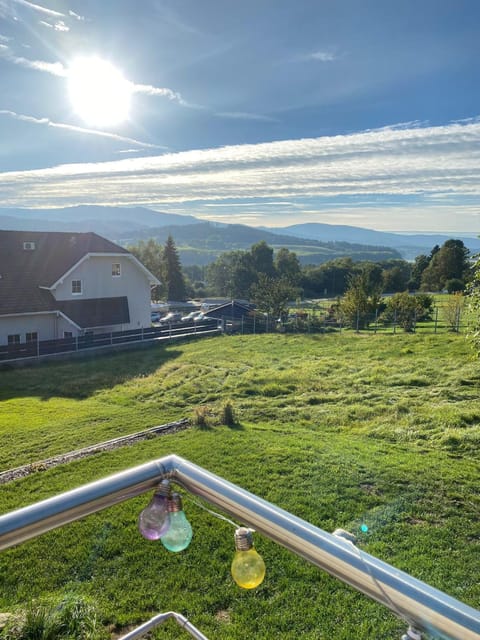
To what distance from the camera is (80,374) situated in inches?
655

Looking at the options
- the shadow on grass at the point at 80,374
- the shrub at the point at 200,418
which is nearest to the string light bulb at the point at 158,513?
the shrub at the point at 200,418

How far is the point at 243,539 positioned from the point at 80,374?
53.4 ft

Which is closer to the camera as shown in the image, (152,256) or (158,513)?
(158,513)

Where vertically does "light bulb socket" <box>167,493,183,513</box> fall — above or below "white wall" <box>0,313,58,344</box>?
above

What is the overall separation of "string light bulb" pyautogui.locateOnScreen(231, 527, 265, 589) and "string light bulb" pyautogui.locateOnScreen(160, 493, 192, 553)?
9.0 inches

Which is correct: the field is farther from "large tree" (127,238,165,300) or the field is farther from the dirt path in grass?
"large tree" (127,238,165,300)

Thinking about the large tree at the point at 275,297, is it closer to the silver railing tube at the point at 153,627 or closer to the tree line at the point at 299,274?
the tree line at the point at 299,274

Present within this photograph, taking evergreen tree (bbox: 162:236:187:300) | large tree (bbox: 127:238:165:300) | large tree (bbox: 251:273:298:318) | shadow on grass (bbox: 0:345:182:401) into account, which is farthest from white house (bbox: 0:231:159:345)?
evergreen tree (bbox: 162:236:187:300)

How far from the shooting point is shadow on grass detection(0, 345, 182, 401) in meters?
14.2

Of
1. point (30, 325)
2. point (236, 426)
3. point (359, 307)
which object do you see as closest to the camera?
point (236, 426)

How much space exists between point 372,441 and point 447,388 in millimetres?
4082

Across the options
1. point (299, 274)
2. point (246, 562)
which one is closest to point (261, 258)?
point (299, 274)

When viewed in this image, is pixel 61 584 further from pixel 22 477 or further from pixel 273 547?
pixel 22 477

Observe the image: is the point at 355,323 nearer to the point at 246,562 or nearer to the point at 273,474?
the point at 273,474
